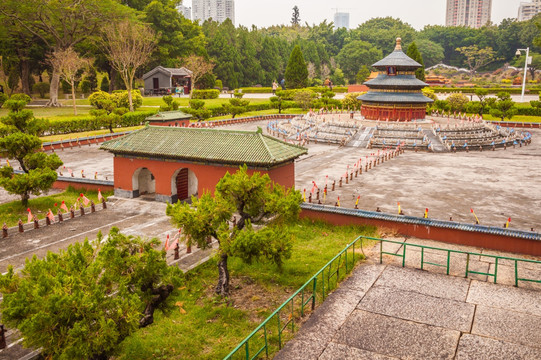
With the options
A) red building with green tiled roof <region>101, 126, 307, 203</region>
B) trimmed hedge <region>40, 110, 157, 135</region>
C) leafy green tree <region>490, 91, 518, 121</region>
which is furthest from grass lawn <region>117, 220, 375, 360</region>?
leafy green tree <region>490, 91, 518, 121</region>

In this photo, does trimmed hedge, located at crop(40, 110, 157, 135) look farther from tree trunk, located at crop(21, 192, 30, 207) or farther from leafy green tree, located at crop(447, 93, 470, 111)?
leafy green tree, located at crop(447, 93, 470, 111)

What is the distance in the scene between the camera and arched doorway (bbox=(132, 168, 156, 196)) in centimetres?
2481

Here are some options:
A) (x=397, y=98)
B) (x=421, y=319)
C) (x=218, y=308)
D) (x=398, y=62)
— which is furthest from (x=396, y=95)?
(x=218, y=308)

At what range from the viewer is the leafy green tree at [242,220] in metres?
13.1

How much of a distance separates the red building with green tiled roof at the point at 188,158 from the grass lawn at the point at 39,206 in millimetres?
2430

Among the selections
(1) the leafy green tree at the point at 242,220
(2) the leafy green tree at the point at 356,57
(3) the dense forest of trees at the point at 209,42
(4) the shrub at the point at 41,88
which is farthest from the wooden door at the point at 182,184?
(2) the leafy green tree at the point at 356,57

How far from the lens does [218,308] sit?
1356 cm

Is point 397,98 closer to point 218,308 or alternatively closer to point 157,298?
point 218,308

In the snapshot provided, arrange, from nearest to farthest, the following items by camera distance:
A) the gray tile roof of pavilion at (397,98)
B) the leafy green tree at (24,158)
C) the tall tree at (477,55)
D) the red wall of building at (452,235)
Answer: the red wall of building at (452,235) < the leafy green tree at (24,158) < the gray tile roof of pavilion at (397,98) < the tall tree at (477,55)

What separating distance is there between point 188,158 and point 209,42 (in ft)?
247

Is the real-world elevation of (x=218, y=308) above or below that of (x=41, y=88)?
below

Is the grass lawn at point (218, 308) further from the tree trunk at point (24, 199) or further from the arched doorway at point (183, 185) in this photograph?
the tree trunk at point (24, 199)

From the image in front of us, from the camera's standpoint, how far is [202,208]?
13.5 meters

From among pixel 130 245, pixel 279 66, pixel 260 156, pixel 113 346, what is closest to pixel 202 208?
pixel 130 245
